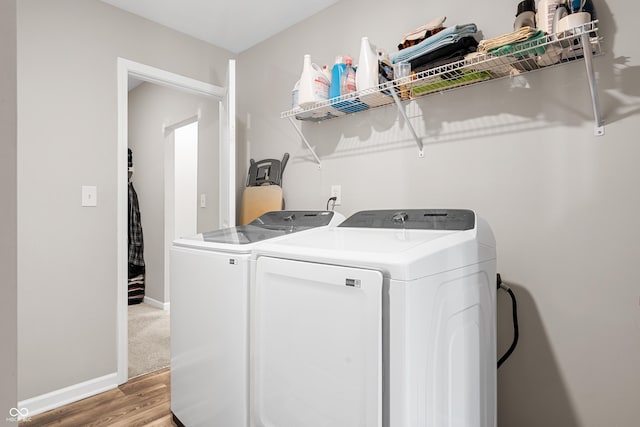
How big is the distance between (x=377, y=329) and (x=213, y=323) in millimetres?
867

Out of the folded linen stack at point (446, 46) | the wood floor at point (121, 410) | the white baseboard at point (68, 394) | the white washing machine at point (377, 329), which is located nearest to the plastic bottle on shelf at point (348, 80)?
the folded linen stack at point (446, 46)

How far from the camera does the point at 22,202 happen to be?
6.47ft

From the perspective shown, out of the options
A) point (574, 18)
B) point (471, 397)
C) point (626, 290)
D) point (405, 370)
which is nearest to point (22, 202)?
point (405, 370)

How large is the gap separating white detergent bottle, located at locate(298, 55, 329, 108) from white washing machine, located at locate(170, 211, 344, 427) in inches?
25.7

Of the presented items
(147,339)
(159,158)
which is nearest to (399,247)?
(147,339)

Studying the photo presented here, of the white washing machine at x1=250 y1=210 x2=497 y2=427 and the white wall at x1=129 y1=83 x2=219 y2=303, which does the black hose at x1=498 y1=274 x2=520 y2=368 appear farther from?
the white wall at x1=129 y1=83 x2=219 y2=303

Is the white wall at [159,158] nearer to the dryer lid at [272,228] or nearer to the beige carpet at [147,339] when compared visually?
the beige carpet at [147,339]

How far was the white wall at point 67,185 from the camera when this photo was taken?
78.4 inches

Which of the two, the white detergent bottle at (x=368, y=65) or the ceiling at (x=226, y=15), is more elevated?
the ceiling at (x=226, y=15)

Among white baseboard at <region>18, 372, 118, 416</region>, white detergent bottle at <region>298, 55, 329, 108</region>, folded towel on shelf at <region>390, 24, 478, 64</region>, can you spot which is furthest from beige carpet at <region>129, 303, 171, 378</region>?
folded towel on shelf at <region>390, 24, 478, 64</region>

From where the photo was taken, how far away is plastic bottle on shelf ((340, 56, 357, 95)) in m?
1.93

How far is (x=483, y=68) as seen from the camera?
1.51 metres

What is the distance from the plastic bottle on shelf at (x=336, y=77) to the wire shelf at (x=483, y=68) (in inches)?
2.4

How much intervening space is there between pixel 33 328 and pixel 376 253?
2.07m
